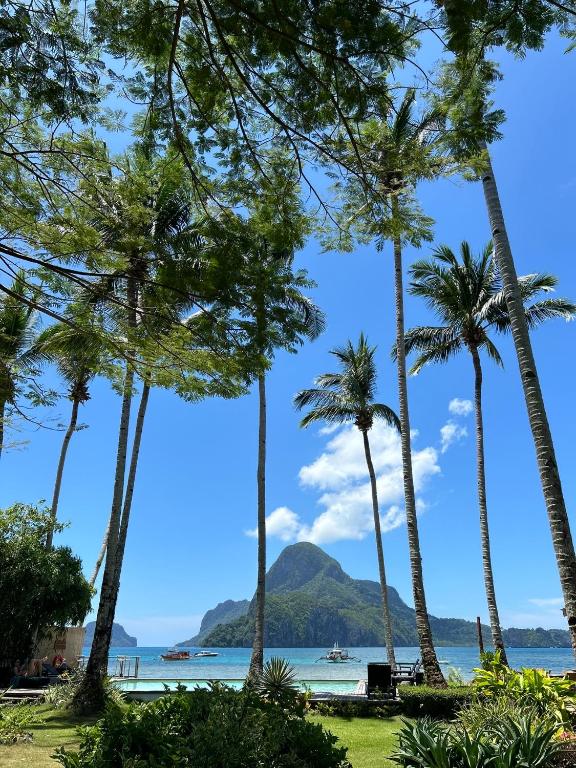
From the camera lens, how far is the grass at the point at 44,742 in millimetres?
7067

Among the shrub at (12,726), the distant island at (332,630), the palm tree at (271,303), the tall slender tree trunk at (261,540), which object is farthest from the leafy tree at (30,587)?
the distant island at (332,630)

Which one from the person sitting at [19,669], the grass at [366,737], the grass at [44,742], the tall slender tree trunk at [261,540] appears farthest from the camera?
the person sitting at [19,669]

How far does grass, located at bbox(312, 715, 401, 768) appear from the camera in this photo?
747 cm

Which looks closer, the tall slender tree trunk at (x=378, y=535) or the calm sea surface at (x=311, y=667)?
the tall slender tree trunk at (x=378, y=535)

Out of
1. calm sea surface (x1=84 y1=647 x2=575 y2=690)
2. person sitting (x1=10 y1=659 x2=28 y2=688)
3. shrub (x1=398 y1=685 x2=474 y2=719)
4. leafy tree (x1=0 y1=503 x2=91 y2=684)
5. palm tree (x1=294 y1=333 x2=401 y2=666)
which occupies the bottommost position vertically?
calm sea surface (x1=84 y1=647 x2=575 y2=690)

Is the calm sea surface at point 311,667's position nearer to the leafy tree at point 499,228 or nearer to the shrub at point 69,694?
the shrub at point 69,694

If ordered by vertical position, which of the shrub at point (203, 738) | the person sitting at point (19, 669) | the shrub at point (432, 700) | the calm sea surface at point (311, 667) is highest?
the shrub at point (203, 738)

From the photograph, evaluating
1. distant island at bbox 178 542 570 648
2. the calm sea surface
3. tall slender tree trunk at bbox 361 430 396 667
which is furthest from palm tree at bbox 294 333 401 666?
distant island at bbox 178 542 570 648

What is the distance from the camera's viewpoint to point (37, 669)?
18250mm

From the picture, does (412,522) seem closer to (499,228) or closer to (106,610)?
(106,610)

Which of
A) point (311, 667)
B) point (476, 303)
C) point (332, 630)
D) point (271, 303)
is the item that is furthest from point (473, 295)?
point (332, 630)

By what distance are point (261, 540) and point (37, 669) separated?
29.2ft

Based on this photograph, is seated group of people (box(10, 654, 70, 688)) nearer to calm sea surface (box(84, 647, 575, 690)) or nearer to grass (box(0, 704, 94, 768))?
calm sea surface (box(84, 647, 575, 690))

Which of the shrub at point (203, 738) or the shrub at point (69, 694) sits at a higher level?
the shrub at point (203, 738)
